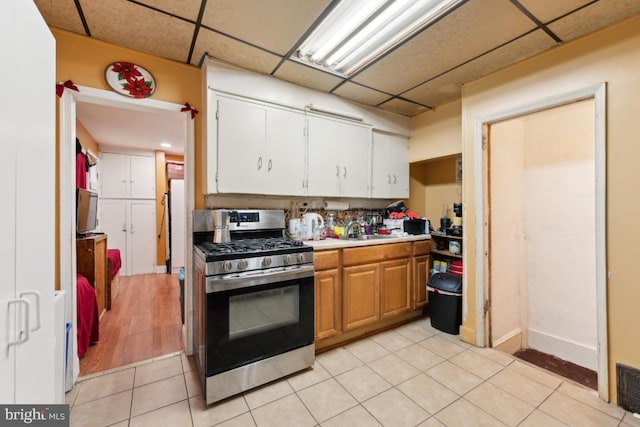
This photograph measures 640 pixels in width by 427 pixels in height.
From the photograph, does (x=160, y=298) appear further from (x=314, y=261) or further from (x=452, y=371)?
(x=452, y=371)

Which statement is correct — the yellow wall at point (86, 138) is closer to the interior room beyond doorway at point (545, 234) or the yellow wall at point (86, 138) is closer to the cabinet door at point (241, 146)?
the cabinet door at point (241, 146)

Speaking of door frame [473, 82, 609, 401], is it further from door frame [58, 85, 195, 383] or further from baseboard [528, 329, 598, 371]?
door frame [58, 85, 195, 383]

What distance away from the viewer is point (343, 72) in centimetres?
234

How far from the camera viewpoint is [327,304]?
228 cm

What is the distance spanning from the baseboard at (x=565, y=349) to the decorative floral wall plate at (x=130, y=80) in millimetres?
4208

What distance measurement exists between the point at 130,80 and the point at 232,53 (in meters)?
0.79

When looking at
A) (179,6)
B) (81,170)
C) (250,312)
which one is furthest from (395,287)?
(81,170)

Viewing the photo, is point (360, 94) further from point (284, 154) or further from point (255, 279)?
point (255, 279)

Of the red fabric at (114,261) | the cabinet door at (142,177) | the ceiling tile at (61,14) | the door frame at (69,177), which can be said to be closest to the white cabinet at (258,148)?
the door frame at (69,177)

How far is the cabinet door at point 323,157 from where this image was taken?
2.62m

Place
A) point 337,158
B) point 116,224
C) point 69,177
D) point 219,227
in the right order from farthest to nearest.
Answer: point 116,224, point 337,158, point 219,227, point 69,177

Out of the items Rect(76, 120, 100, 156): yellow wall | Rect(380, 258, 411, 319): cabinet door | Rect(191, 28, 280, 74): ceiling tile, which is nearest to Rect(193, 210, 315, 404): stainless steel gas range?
Rect(380, 258, 411, 319): cabinet door

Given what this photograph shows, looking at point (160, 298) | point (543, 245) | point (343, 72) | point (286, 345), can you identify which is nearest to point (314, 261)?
point (286, 345)

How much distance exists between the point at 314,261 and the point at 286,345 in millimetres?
650
